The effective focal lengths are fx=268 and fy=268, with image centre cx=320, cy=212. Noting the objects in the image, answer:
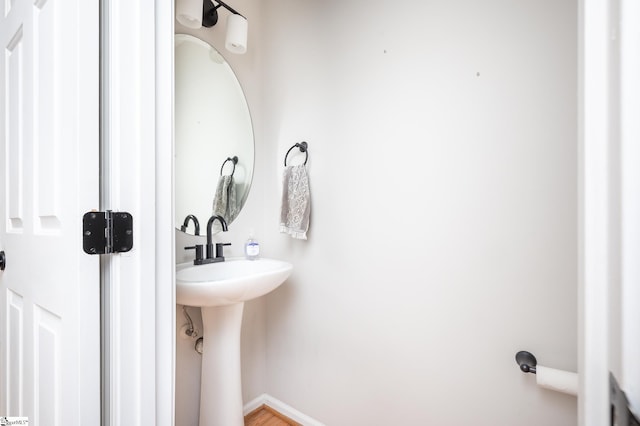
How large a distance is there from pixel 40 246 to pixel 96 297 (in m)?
0.27

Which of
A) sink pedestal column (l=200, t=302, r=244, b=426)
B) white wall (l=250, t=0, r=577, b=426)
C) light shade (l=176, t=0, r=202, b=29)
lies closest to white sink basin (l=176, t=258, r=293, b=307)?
sink pedestal column (l=200, t=302, r=244, b=426)

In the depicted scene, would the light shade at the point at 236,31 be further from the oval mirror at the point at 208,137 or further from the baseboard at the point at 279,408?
the baseboard at the point at 279,408

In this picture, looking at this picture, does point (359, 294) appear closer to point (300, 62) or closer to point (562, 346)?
point (562, 346)

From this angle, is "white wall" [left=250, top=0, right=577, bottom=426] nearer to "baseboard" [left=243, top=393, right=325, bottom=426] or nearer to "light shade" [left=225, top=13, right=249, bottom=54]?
"baseboard" [left=243, top=393, right=325, bottom=426]

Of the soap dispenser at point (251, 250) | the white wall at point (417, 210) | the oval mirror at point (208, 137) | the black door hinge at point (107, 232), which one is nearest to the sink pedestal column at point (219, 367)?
the white wall at point (417, 210)

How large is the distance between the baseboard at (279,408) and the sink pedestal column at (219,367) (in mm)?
380

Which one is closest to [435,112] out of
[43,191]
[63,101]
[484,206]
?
[484,206]

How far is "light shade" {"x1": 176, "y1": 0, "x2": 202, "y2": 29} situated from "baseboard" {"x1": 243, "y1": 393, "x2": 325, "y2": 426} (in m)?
2.01

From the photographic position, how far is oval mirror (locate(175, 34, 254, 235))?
132cm

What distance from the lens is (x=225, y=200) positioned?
59.3 inches

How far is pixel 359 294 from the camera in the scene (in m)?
1.32

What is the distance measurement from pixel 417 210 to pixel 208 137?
1.13 meters

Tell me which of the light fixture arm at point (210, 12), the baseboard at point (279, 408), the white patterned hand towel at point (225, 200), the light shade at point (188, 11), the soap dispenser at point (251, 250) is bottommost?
the baseboard at point (279, 408)

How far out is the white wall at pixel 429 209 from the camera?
0.91m
